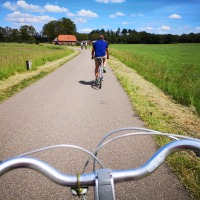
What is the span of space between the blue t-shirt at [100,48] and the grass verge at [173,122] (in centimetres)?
188

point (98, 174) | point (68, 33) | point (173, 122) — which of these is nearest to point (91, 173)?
point (98, 174)

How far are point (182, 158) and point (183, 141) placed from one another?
2.70m

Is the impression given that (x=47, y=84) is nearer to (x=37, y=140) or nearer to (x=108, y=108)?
(x=108, y=108)

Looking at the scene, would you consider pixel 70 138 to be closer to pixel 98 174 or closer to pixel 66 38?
pixel 98 174

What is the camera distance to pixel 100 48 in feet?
31.5

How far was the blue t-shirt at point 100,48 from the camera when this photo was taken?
9578 millimetres

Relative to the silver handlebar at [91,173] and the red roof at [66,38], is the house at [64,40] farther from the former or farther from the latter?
the silver handlebar at [91,173]

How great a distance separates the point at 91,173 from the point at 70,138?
3.64m

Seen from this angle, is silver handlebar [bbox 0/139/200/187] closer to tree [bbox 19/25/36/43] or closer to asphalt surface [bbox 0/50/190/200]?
asphalt surface [bbox 0/50/190/200]

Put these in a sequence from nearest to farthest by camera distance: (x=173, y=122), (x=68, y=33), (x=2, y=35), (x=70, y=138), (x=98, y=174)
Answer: (x=98, y=174), (x=70, y=138), (x=173, y=122), (x=68, y=33), (x=2, y=35)

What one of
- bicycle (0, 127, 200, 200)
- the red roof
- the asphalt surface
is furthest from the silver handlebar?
the red roof

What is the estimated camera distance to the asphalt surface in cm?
299

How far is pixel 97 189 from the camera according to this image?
0.99 meters

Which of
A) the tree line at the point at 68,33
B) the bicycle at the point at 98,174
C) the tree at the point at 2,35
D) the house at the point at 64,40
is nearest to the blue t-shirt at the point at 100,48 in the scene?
the bicycle at the point at 98,174
